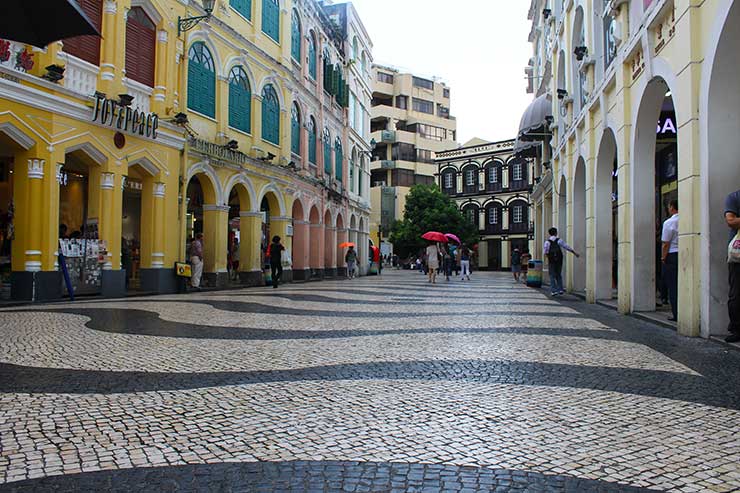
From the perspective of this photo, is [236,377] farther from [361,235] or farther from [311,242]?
[361,235]

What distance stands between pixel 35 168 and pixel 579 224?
13095 millimetres

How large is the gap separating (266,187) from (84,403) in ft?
60.7

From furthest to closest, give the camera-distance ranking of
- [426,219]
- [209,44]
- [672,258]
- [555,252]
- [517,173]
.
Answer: [517,173]
[426,219]
[209,44]
[555,252]
[672,258]

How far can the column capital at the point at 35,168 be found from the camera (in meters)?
11.9

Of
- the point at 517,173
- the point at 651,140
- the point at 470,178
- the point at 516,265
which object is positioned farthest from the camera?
the point at 470,178

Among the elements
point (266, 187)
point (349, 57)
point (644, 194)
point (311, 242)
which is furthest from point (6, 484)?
point (349, 57)

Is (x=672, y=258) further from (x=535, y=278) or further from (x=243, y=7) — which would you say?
(x=243, y=7)

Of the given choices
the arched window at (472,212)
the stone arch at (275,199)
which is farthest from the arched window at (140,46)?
the arched window at (472,212)

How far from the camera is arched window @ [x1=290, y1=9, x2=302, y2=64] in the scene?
24014mm

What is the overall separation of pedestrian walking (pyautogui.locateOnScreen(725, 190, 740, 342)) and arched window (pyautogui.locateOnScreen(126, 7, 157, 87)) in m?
13.6

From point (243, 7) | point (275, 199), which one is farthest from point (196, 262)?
point (243, 7)

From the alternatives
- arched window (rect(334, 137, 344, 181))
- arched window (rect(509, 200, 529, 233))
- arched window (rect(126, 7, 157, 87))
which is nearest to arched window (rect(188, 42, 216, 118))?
arched window (rect(126, 7, 157, 87))

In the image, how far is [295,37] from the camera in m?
24.6

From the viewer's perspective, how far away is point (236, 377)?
454 centimetres
